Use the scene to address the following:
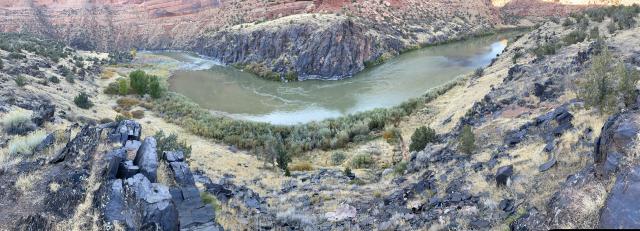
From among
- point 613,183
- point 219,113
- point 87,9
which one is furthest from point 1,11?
point 613,183

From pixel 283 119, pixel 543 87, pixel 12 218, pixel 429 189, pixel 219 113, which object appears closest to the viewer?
pixel 12 218

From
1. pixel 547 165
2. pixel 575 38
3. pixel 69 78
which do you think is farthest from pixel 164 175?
pixel 69 78

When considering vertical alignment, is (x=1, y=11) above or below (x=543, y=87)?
above

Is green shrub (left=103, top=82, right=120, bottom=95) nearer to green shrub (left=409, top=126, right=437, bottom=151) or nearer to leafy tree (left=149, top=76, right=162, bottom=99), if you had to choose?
leafy tree (left=149, top=76, right=162, bottom=99)

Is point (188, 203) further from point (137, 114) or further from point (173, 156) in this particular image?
point (137, 114)

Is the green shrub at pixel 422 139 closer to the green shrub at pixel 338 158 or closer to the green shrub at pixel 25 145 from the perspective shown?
the green shrub at pixel 338 158

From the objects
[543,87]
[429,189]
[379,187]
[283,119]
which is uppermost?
[543,87]

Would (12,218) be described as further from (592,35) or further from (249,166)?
(592,35)
